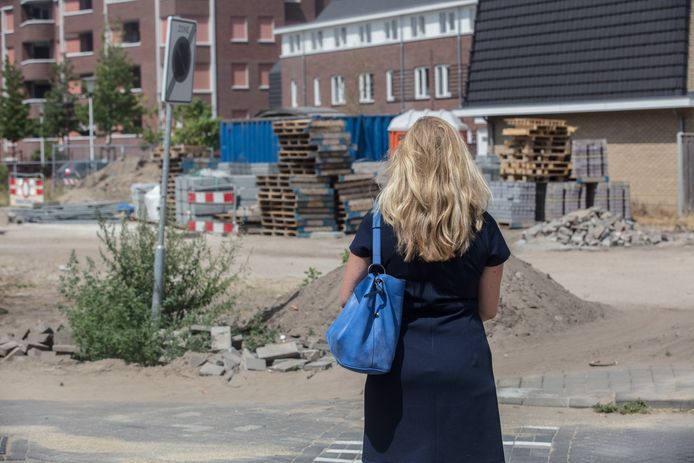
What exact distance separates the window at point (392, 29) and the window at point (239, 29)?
581 inches

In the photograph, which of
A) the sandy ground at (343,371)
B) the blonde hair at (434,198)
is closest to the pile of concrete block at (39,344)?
the sandy ground at (343,371)

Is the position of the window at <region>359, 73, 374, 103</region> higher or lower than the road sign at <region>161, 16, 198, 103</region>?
higher

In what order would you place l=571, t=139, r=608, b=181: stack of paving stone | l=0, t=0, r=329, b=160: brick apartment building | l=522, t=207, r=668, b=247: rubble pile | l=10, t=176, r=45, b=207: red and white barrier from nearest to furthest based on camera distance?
1. l=522, t=207, r=668, b=247: rubble pile
2. l=571, t=139, r=608, b=181: stack of paving stone
3. l=10, t=176, r=45, b=207: red and white barrier
4. l=0, t=0, r=329, b=160: brick apartment building

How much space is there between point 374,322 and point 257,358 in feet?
21.7

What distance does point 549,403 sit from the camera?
27.9 feet

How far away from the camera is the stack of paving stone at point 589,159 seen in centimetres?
2770

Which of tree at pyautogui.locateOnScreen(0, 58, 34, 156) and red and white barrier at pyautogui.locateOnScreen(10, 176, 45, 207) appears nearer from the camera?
red and white barrier at pyautogui.locateOnScreen(10, 176, 45, 207)

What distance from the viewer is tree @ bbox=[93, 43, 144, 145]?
2687 inches

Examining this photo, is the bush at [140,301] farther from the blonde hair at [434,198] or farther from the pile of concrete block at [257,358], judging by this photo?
the blonde hair at [434,198]

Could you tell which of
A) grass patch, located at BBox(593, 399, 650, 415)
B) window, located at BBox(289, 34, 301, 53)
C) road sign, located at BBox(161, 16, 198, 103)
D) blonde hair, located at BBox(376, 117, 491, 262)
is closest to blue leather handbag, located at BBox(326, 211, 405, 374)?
blonde hair, located at BBox(376, 117, 491, 262)

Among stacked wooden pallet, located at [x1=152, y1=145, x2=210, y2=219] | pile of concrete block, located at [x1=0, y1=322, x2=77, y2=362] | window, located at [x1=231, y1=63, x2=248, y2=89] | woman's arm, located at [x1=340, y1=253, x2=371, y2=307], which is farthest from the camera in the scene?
window, located at [x1=231, y1=63, x2=248, y2=89]

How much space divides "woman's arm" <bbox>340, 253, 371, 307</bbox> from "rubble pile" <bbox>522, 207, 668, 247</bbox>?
19195 millimetres

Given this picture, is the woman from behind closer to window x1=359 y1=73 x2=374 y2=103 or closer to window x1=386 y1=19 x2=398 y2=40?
window x1=359 y1=73 x2=374 y2=103

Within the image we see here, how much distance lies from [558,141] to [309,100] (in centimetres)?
4544
